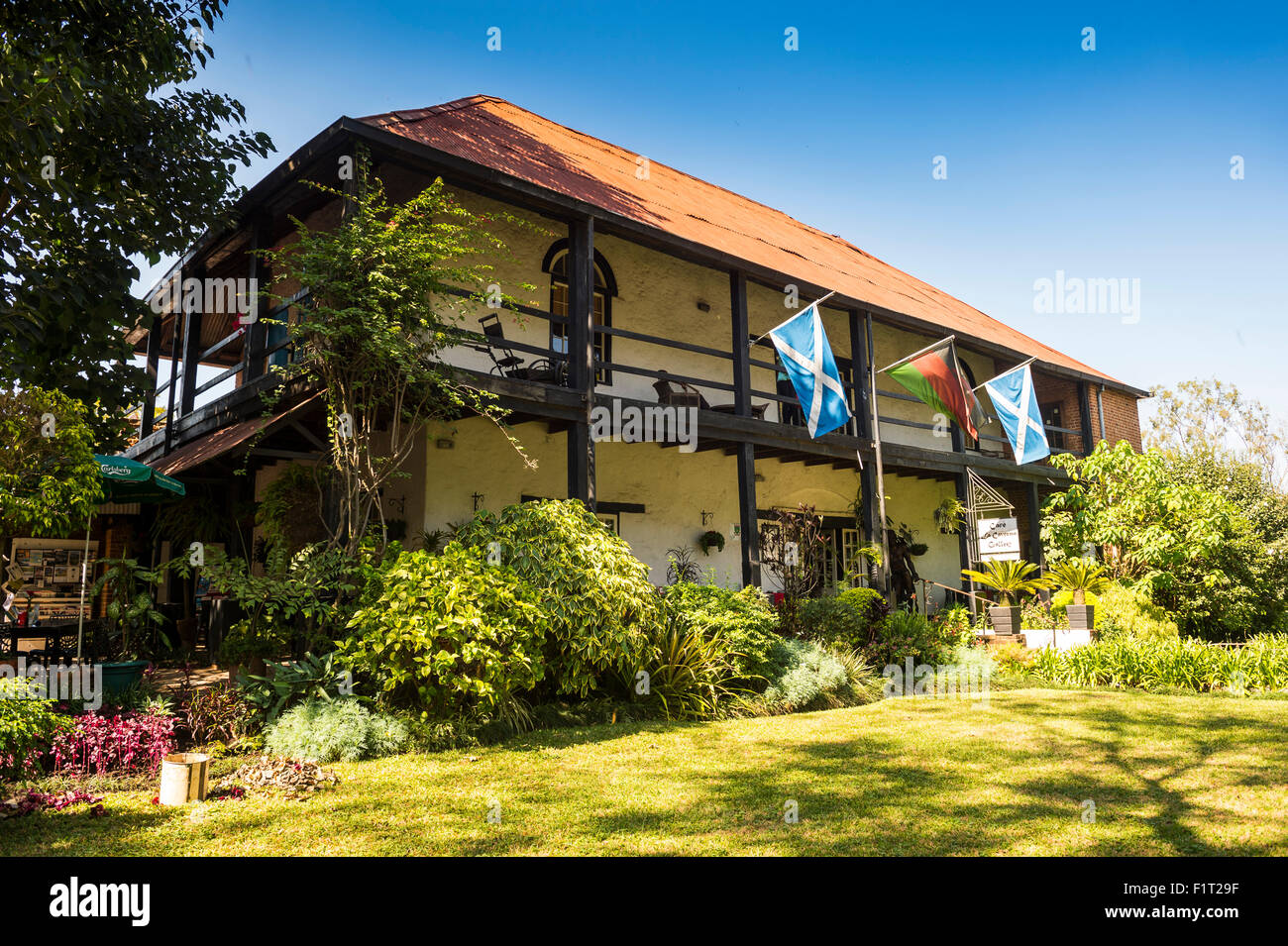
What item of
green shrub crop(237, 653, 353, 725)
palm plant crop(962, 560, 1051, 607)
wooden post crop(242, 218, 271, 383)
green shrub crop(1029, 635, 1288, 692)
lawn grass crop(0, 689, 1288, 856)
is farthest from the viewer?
palm plant crop(962, 560, 1051, 607)

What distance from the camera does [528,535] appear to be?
7.68 meters

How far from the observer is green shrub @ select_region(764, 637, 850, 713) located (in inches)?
340

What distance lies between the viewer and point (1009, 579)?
1411cm

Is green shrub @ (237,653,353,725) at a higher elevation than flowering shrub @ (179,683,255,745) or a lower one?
higher

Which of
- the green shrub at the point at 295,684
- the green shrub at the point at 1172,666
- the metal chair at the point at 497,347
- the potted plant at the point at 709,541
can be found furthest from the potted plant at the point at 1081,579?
the green shrub at the point at 295,684

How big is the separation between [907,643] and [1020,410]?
5969 mm

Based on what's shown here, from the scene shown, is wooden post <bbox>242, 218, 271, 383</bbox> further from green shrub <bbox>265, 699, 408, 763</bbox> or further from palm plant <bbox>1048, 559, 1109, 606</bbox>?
palm plant <bbox>1048, 559, 1109, 606</bbox>

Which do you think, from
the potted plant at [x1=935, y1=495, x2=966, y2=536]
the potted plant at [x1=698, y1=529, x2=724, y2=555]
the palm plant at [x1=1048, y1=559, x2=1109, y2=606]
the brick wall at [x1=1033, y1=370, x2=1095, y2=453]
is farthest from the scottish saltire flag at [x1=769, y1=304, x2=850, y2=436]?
the brick wall at [x1=1033, y1=370, x2=1095, y2=453]

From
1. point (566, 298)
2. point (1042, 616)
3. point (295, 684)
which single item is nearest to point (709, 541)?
point (566, 298)

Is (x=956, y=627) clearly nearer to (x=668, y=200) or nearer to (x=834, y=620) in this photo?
(x=834, y=620)

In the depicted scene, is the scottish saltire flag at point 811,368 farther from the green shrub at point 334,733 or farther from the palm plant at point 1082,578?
the green shrub at point 334,733

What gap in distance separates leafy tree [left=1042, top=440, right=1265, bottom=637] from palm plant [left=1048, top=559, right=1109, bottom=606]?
361 mm

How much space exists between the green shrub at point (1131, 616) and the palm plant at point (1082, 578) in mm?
405

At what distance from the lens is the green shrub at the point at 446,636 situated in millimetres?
6379
